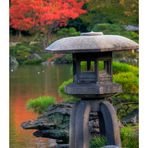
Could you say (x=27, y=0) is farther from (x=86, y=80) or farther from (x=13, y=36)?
(x=86, y=80)

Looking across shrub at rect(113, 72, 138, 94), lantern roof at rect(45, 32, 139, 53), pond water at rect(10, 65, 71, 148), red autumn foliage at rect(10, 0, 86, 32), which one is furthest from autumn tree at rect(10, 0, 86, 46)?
lantern roof at rect(45, 32, 139, 53)

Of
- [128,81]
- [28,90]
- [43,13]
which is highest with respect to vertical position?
[43,13]

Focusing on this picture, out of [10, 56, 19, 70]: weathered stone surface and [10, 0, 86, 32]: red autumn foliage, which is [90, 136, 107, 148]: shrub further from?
[10, 0, 86, 32]: red autumn foliage

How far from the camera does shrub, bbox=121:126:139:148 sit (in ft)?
16.7

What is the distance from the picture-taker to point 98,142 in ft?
16.5

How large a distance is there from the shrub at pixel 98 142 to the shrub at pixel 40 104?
2.04 meters

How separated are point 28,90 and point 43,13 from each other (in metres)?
6.27

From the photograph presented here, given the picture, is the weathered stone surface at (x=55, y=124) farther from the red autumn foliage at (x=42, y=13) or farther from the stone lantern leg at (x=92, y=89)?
the red autumn foliage at (x=42, y=13)

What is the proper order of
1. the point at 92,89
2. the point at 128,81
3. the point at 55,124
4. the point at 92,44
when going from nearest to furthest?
the point at 92,44, the point at 92,89, the point at 55,124, the point at 128,81

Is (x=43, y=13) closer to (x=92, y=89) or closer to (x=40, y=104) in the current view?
(x=40, y=104)

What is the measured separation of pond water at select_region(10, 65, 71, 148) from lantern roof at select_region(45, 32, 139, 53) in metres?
1.69

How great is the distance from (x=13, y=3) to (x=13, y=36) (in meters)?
1.69

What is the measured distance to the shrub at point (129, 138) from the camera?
510 centimetres

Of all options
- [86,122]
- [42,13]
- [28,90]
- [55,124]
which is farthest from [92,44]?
[42,13]
